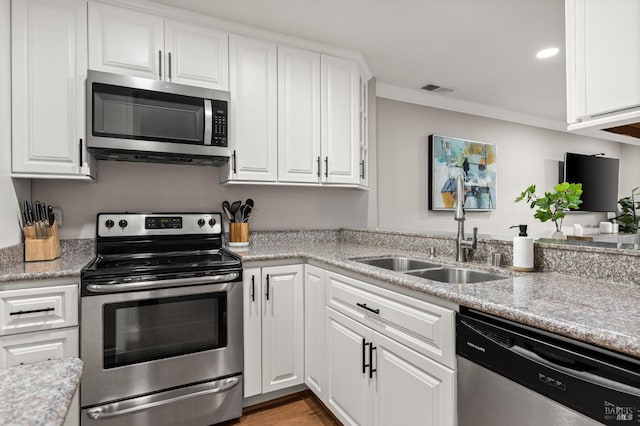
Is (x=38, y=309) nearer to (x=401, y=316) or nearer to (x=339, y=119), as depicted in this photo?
(x=401, y=316)

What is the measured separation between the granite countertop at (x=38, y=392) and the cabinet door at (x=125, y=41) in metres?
1.94

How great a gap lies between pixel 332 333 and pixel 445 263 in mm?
699

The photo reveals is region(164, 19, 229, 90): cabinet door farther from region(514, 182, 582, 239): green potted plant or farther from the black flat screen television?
the black flat screen television

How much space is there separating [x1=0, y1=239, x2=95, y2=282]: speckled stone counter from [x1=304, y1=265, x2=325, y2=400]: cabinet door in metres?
1.18

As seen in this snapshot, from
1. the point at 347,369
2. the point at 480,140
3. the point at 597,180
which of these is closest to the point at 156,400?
the point at 347,369

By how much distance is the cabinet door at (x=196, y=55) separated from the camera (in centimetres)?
219

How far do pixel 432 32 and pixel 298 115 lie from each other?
109 cm

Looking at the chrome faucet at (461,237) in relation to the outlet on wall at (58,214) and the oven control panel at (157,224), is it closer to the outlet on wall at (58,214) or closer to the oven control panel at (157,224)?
the oven control panel at (157,224)

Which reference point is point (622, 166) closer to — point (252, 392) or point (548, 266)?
point (548, 266)

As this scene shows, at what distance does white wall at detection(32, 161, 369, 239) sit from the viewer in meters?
2.24

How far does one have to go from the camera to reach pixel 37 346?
62.5 inches

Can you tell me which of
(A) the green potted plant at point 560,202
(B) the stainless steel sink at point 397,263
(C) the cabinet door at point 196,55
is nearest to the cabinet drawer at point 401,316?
(B) the stainless steel sink at point 397,263

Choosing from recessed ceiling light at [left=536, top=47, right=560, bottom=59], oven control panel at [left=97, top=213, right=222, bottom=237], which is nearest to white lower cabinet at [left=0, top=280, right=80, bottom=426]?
oven control panel at [left=97, top=213, right=222, bottom=237]

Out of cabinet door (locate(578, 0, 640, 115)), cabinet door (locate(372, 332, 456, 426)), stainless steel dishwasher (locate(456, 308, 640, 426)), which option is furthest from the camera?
cabinet door (locate(372, 332, 456, 426))
